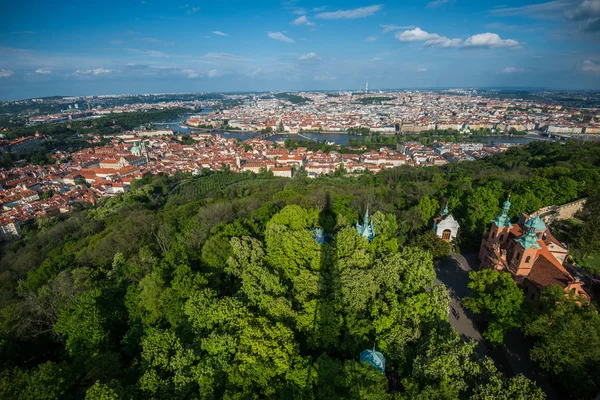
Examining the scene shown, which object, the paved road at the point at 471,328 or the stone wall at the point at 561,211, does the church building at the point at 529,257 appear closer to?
the paved road at the point at 471,328

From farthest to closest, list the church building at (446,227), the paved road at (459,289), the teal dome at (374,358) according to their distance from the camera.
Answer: the church building at (446,227) < the paved road at (459,289) < the teal dome at (374,358)

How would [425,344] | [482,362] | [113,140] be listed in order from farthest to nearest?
[113,140], [425,344], [482,362]

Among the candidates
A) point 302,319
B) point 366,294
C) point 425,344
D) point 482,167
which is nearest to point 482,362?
point 425,344

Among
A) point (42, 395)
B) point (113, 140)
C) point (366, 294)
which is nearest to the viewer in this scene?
point (42, 395)

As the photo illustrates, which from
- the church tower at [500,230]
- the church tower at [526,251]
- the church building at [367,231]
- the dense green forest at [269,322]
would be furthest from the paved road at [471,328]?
the church building at [367,231]

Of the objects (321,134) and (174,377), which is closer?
(174,377)

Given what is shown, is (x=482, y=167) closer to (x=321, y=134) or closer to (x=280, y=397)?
(x=280, y=397)

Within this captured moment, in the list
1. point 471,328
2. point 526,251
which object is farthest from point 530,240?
point 471,328
